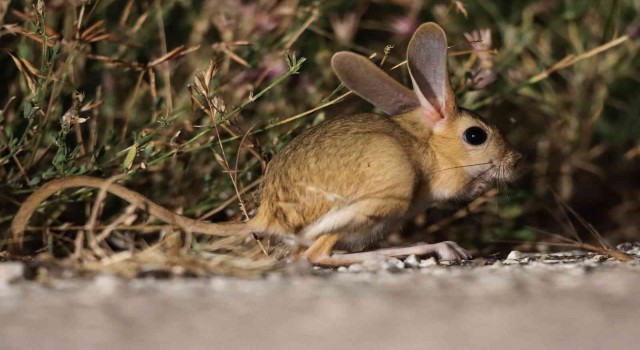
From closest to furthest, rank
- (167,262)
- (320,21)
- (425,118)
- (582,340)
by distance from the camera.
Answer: (582,340) → (167,262) → (425,118) → (320,21)

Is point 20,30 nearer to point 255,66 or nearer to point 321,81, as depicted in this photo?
point 255,66

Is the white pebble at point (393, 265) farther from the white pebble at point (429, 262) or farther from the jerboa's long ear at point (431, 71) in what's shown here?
the jerboa's long ear at point (431, 71)

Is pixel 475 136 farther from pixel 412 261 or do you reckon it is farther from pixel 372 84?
pixel 412 261

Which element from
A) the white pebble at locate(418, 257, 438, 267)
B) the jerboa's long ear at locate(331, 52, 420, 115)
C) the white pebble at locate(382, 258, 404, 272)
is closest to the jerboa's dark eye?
the jerboa's long ear at locate(331, 52, 420, 115)

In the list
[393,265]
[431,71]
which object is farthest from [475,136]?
[393,265]

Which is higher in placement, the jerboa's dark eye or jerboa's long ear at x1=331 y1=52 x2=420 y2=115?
jerboa's long ear at x1=331 y1=52 x2=420 y2=115

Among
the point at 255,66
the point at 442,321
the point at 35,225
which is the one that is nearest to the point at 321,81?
the point at 255,66

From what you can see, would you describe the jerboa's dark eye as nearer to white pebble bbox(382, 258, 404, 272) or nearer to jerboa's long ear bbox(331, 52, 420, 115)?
jerboa's long ear bbox(331, 52, 420, 115)
